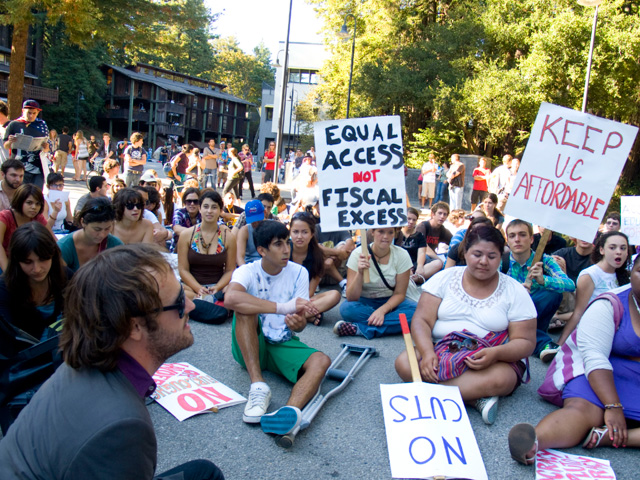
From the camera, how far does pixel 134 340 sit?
172 centimetres

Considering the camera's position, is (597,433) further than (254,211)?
No

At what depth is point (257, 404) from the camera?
3570mm

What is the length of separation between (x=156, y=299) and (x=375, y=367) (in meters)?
3.31

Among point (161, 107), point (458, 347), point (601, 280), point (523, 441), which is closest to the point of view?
point (523, 441)

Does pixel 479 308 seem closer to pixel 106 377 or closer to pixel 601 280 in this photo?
pixel 601 280

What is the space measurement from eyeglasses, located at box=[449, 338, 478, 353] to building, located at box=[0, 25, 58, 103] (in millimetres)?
45137

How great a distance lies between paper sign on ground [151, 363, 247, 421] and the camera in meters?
3.67

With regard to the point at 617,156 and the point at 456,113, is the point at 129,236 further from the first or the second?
the point at 456,113

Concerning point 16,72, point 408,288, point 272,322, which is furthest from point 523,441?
point 16,72

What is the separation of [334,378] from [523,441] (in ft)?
5.42

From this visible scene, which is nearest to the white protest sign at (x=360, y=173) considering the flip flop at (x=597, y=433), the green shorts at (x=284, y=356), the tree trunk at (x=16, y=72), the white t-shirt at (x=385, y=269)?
the white t-shirt at (x=385, y=269)

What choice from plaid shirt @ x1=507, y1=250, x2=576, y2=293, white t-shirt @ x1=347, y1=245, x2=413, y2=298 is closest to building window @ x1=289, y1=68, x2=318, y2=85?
white t-shirt @ x1=347, y1=245, x2=413, y2=298

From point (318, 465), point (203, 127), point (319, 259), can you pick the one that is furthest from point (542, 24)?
point (203, 127)

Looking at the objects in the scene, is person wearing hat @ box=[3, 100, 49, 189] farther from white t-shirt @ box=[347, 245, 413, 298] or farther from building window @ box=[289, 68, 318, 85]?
building window @ box=[289, 68, 318, 85]
